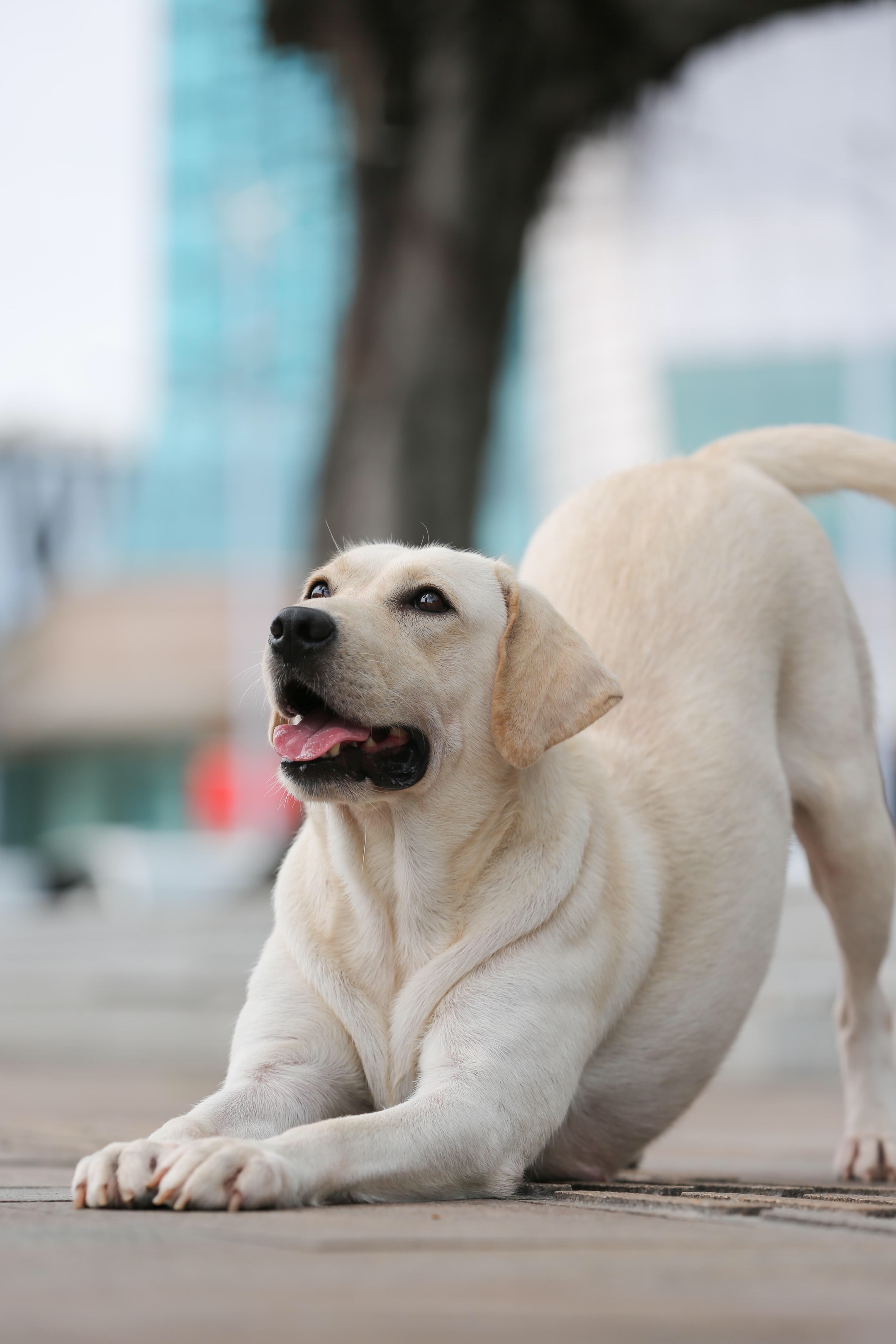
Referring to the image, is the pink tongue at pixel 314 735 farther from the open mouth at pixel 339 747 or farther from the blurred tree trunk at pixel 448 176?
the blurred tree trunk at pixel 448 176

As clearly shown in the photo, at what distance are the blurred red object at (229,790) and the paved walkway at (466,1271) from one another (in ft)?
111

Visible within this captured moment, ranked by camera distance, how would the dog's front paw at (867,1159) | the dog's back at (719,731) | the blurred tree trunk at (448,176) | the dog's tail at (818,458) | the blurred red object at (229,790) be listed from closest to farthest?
the dog's back at (719,731) → the dog's front paw at (867,1159) → the dog's tail at (818,458) → the blurred tree trunk at (448,176) → the blurred red object at (229,790)

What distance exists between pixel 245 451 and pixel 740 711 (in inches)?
1638

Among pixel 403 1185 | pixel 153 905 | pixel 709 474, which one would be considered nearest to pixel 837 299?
pixel 153 905

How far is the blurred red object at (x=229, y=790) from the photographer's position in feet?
127

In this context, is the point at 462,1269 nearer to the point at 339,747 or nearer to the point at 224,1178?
the point at 224,1178

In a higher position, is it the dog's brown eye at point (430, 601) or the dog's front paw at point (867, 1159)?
the dog's brown eye at point (430, 601)

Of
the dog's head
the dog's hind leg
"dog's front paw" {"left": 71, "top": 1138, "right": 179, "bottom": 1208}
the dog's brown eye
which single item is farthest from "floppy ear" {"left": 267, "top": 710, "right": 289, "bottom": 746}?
the dog's hind leg

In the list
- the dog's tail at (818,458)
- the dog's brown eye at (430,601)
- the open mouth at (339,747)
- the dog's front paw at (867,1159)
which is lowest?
the dog's front paw at (867,1159)

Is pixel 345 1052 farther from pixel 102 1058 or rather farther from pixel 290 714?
pixel 102 1058

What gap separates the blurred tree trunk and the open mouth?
6.23m

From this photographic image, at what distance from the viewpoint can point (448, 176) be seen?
10320mm

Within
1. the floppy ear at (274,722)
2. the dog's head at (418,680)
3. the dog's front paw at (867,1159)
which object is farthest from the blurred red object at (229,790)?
the dog's head at (418,680)

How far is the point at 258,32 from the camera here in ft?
35.4
